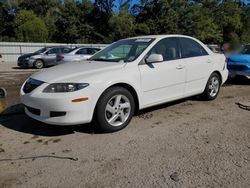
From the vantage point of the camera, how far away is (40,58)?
695 inches

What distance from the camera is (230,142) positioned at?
12.5 feet

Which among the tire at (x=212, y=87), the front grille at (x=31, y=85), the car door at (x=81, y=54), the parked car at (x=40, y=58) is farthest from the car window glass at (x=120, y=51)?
the parked car at (x=40, y=58)

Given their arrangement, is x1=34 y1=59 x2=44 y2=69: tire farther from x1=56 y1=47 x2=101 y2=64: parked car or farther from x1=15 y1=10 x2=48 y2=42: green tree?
x1=15 y1=10 x2=48 y2=42: green tree

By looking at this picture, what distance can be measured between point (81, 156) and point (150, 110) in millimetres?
2341

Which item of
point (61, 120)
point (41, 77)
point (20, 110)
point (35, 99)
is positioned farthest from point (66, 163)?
point (20, 110)

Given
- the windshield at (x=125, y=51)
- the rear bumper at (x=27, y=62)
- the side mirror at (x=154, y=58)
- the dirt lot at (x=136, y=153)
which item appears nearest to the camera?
the dirt lot at (x=136, y=153)

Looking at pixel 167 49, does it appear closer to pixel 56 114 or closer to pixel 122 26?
pixel 56 114

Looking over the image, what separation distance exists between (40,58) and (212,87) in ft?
46.3

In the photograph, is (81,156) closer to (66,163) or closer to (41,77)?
(66,163)

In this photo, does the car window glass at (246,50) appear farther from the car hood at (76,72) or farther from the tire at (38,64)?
the tire at (38,64)

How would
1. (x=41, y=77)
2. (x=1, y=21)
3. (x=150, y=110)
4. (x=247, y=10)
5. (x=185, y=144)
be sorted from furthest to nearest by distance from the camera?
(x=247, y=10) < (x=1, y=21) < (x=150, y=110) < (x=41, y=77) < (x=185, y=144)

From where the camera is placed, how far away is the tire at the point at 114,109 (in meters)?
4.00

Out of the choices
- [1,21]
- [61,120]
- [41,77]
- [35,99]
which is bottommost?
[61,120]

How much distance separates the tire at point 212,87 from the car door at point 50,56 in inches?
555
